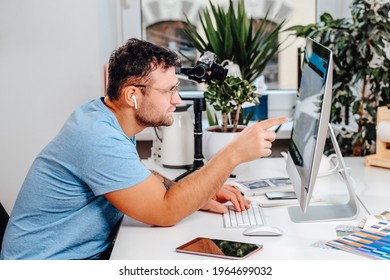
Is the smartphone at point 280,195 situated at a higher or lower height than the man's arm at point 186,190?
lower

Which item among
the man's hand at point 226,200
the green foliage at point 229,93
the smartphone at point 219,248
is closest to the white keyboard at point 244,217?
the man's hand at point 226,200

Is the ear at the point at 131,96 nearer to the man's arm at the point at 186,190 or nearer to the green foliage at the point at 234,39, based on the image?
the man's arm at the point at 186,190

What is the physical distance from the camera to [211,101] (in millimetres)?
2086

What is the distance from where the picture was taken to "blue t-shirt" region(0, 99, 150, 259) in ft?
4.70

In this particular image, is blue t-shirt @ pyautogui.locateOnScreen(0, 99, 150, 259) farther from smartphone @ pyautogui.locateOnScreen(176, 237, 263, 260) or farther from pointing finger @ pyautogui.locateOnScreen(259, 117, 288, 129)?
pointing finger @ pyautogui.locateOnScreen(259, 117, 288, 129)

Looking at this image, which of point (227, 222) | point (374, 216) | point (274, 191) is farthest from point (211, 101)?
point (374, 216)

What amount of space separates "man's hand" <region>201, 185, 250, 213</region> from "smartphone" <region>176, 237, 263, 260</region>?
0.26 meters

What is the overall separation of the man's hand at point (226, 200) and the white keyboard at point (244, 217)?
0.05 ft

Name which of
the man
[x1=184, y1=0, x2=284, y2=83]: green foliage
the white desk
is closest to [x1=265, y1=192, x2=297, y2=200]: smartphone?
the white desk

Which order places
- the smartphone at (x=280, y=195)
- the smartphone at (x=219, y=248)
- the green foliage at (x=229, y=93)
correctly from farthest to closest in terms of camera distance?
the green foliage at (x=229, y=93), the smartphone at (x=280, y=195), the smartphone at (x=219, y=248)

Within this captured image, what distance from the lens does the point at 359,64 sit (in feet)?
8.27

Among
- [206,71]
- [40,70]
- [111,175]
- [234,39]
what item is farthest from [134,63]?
[234,39]

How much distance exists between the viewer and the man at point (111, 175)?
A: 4.72 ft

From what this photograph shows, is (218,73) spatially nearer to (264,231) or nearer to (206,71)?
(206,71)
